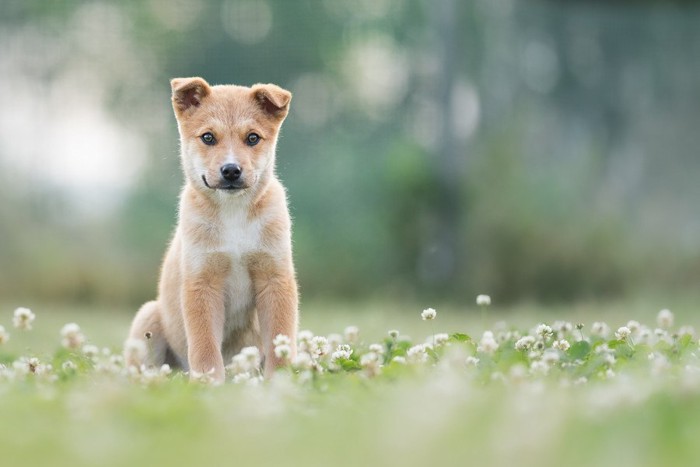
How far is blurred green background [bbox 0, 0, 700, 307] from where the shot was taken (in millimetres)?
9977

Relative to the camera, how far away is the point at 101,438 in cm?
256

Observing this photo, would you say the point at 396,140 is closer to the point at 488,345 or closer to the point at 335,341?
the point at 335,341

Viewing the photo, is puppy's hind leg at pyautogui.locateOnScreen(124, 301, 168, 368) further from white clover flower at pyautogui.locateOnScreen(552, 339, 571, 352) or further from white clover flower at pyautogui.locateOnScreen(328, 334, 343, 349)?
white clover flower at pyautogui.locateOnScreen(552, 339, 571, 352)

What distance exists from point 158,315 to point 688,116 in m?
6.88

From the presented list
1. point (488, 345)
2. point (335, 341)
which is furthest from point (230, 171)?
point (488, 345)

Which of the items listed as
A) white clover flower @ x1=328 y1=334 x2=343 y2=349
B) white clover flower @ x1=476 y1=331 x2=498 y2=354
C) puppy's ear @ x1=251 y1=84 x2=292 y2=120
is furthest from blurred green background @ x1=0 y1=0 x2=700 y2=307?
white clover flower @ x1=476 y1=331 x2=498 y2=354

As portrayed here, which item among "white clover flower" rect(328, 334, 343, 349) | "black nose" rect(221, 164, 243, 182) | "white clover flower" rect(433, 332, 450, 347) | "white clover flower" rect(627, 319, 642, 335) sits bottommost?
"white clover flower" rect(433, 332, 450, 347)

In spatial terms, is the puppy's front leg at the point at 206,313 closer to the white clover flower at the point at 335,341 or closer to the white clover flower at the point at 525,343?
the white clover flower at the point at 335,341

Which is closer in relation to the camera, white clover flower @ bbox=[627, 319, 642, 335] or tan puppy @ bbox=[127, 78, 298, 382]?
tan puppy @ bbox=[127, 78, 298, 382]

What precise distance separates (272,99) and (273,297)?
2.88 ft

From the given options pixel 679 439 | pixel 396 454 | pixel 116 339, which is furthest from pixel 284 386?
pixel 116 339

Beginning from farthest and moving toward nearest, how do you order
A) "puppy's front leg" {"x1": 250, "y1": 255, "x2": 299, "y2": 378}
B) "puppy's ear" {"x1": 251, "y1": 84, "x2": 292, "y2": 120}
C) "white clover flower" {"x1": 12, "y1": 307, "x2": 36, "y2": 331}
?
"puppy's ear" {"x1": 251, "y1": 84, "x2": 292, "y2": 120}, "puppy's front leg" {"x1": 250, "y1": 255, "x2": 299, "y2": 378}, "white clover flower" {"x1": 12, "y1": 307, "x2": 36, "y2": 331}

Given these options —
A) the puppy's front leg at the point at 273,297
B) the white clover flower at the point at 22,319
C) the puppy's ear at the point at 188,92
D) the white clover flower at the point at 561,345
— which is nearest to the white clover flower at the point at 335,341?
the puppy's front leg at the point at 273,297

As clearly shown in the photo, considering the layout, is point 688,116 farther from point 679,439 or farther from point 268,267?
point 679,439
